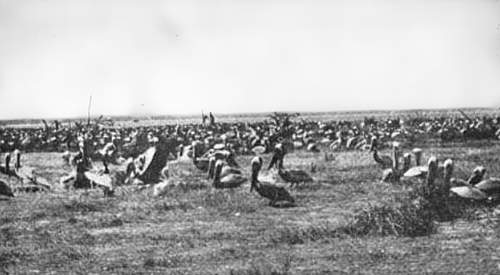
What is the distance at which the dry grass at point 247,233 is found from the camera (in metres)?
10.1

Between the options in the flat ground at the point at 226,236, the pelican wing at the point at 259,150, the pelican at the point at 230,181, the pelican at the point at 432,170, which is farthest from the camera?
the pelican wing at the point at 259,150

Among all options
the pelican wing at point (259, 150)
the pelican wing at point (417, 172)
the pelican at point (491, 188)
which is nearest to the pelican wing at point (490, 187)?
the pelican at point (491, 188)

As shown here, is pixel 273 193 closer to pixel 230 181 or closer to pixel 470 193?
pixel 230 181

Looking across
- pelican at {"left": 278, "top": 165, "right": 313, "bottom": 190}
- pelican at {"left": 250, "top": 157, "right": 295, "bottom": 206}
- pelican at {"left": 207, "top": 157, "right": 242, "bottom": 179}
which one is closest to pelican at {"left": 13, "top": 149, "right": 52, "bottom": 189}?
pelican at {"left": 207, "top": 157, "right": 242, "bottom": 179}

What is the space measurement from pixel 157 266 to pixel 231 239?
87.5 inches

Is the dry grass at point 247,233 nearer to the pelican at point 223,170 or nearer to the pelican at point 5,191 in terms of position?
the pelican at point 5,191

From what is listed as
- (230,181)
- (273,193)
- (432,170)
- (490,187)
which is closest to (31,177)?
(230,181)

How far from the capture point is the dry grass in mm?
10070

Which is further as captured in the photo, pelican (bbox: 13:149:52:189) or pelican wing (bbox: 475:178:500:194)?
pelican (bbox: 13:149:52:189)

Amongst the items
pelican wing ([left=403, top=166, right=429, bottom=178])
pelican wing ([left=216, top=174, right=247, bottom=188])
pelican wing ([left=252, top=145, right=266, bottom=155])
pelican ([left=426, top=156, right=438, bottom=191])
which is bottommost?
pelican wing ([left=252, top=145, right=266, bottom=155])

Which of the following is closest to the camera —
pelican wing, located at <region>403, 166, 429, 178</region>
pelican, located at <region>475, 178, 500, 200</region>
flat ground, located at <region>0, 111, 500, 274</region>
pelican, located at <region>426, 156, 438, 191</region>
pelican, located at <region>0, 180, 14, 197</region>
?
flat ground, located at <region>0, 111, 500, 274</region>

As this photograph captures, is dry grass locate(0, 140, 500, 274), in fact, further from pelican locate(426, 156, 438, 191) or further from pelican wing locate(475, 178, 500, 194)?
pelican wing locate(475, 178, 500, 194)

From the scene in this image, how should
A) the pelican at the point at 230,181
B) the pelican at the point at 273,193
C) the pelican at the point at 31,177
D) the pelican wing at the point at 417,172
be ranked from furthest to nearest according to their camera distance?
1. the pelican at the point at 31,177
2. the pelican at the point at 230,181
3. the pelican wing at the point at 417,172
4. the pelican at the point at 273,193

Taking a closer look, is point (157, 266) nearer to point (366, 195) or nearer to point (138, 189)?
point (366, 195)
